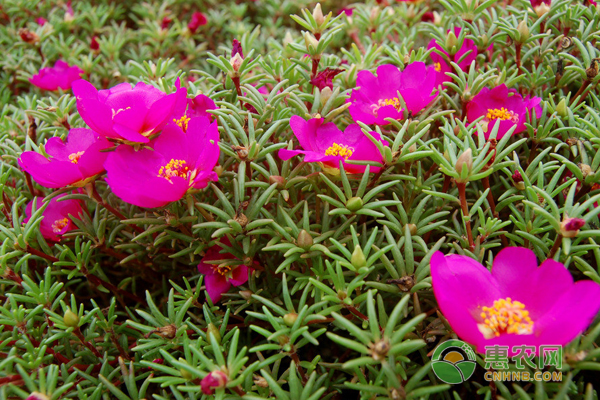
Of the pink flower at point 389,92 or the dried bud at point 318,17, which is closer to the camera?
the pink flower at point 389,92

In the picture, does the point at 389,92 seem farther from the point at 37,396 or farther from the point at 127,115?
the point at 37,396

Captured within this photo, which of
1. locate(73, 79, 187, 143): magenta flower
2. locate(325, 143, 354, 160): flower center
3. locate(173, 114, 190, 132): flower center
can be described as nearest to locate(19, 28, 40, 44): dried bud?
locate(73, 79, 187, 143): magenta flower

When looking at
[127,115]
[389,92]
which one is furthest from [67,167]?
[389,92]

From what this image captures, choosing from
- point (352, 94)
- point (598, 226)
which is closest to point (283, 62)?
point (352, 94)

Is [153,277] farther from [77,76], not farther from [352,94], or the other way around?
[77,76]

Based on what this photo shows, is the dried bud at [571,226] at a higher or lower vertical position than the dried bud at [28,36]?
higher

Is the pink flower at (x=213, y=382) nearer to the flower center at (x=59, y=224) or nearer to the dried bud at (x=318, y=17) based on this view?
the flower center at (x=59, y=224)

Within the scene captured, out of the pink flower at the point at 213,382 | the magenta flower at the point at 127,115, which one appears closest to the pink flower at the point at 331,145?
the magenta flower at the point at 127,115
